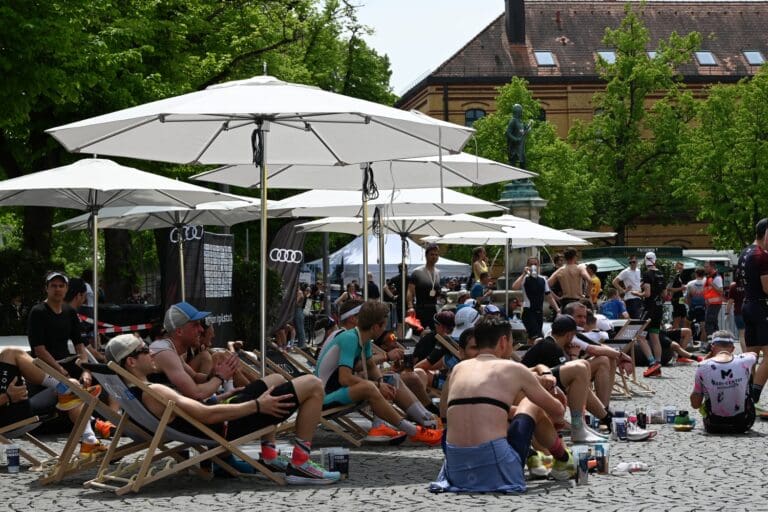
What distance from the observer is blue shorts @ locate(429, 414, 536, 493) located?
8.20m

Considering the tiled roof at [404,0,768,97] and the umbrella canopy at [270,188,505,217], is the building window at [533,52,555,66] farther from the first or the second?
the umbrella canopy at [270,188,505,217]

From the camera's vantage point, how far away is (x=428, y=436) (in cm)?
1139

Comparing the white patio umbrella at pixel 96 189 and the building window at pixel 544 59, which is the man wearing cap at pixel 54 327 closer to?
the white patio umbrella at pixel 96 189

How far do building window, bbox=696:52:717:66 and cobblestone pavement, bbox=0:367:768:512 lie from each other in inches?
2681

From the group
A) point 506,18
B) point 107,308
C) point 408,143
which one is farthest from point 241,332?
point 506,18

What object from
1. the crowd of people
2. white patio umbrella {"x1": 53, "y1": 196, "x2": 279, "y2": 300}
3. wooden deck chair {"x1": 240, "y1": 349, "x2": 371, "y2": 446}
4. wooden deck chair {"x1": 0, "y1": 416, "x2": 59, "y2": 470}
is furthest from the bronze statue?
wooden deck chair {"x1": 0, "y1": 416, "x2": 59, "y2": 470}

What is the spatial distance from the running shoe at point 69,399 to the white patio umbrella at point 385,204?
6.09 meters

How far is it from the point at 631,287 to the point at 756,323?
11.5 m

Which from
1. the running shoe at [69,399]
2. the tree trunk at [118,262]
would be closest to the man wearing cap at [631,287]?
the tree trunk at [118,262]

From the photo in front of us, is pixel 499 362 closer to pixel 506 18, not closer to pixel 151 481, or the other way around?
pixel 151 481

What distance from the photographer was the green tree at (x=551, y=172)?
61.9 m

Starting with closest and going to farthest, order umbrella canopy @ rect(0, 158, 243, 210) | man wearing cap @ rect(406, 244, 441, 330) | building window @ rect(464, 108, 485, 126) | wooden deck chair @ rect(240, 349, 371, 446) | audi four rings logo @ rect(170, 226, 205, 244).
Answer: wooden deck chair @ rect(240, 349, 371, 446) → umbrella canopy @ rect(0, 158, 243, 210) → man wearing cap @ rect(406, 244, 441, 330) → audi four rings logo @ rect(170, 226, 205, 244) → building window @ rect(464, 108, 485, 126)

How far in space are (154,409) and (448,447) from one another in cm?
192

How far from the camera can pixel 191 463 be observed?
862cm
